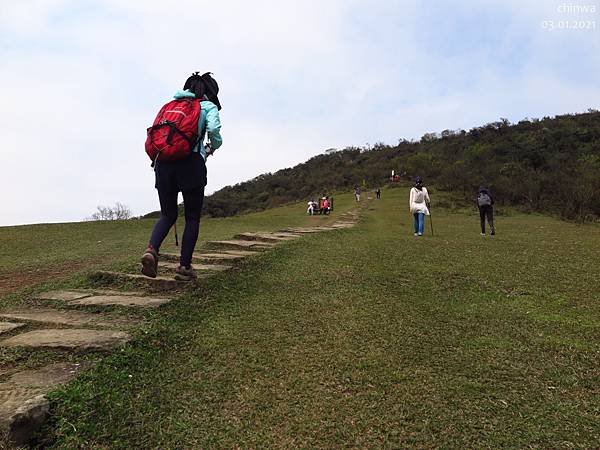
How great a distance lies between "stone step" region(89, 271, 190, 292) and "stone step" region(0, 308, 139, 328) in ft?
2.82

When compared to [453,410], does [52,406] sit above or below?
above

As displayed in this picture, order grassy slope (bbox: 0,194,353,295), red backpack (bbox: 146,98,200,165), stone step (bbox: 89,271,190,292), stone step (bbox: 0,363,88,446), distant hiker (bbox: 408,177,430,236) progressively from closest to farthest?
stone step (bbox: 0,363,88,446)
red backpack (bbox: 146,98,200,165)
stone step (bbox: 89,271,190,292)
grassy slope (bbox: 0,194,353,295)
distant hiker (bbox: 408,177,430,236)

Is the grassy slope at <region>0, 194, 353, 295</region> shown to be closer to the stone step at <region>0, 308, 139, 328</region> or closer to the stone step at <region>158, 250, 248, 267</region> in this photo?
the stone step at <region>158, 250, 248, 267</region>

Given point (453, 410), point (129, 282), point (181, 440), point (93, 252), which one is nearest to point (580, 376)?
point (453, 410)

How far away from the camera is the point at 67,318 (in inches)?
140

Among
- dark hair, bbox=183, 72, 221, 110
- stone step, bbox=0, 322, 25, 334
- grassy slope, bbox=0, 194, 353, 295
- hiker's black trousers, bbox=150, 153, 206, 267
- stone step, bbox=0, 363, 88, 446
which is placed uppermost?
dark hair, bbox=183, 72, 221, 110

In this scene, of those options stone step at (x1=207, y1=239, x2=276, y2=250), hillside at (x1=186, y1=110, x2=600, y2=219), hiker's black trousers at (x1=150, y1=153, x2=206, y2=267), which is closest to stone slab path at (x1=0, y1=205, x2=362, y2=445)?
hiker's black trousers at (x1=150, y1=153, x2=206, y2=267)

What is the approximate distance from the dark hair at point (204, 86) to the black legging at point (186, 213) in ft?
3.27

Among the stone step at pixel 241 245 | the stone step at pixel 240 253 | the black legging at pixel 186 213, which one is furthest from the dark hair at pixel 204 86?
the stone step at pixel 241 245

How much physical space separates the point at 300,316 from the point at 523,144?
181ft

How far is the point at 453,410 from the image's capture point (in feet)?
7.72

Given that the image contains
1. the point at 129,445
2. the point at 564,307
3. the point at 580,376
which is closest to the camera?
the point at 129,445

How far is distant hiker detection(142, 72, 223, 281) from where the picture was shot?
408 cm

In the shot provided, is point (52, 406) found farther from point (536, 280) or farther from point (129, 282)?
point (536, 280)
